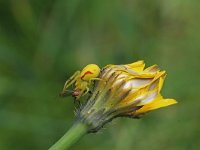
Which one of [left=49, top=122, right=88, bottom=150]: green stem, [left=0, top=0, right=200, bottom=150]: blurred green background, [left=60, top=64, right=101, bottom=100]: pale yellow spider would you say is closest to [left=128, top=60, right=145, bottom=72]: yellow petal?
[left=60, top=64, right=101, bottom=100]: pale yellow spider

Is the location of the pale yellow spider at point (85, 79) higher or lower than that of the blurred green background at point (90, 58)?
higher

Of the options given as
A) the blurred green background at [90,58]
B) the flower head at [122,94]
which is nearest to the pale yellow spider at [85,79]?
the flower head at [122,94]

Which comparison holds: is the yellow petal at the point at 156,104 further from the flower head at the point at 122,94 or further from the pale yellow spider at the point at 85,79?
the pale yellow spider at the point at 85,79

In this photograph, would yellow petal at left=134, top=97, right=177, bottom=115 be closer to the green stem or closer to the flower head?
the flower head

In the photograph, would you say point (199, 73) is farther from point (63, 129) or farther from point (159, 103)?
point (159, 103)

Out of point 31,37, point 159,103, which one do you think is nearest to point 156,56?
point 31,37

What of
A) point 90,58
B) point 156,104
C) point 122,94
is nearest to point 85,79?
point 122,94

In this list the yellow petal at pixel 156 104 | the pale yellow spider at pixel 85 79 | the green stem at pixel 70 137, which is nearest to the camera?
the green stem at pixel 70 137
